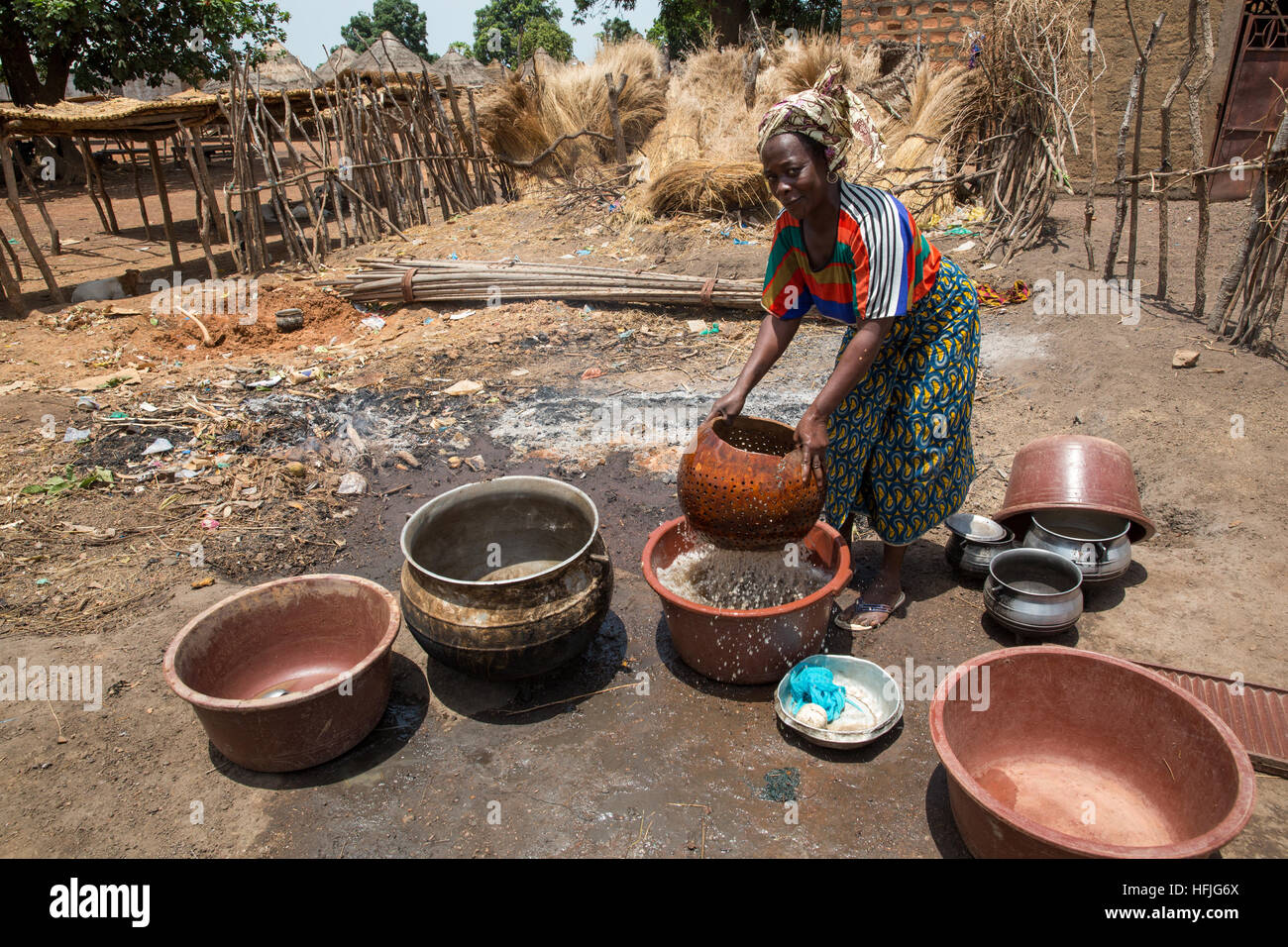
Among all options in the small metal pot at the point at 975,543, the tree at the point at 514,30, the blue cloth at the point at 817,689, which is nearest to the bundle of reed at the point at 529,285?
the small metal pot at the point at 975,543

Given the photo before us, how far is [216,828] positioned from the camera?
7.67 feet

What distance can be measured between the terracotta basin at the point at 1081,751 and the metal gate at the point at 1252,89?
278 inches

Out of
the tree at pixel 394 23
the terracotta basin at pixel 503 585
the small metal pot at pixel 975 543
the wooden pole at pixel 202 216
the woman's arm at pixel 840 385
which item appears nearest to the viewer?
the woman's arm at pixel 840 385

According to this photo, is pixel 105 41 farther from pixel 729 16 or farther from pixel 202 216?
pixel 729 16

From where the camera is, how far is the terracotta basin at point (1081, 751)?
195cm

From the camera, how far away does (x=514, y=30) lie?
3909cm

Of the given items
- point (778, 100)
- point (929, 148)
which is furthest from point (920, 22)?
point (929, 148)

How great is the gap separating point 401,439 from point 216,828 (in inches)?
110

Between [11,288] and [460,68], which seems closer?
[11,288]

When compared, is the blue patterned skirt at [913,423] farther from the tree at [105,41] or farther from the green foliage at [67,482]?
the tree at [105,41]

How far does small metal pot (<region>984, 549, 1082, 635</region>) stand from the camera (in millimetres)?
2797

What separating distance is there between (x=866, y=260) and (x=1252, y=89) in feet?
24.3
